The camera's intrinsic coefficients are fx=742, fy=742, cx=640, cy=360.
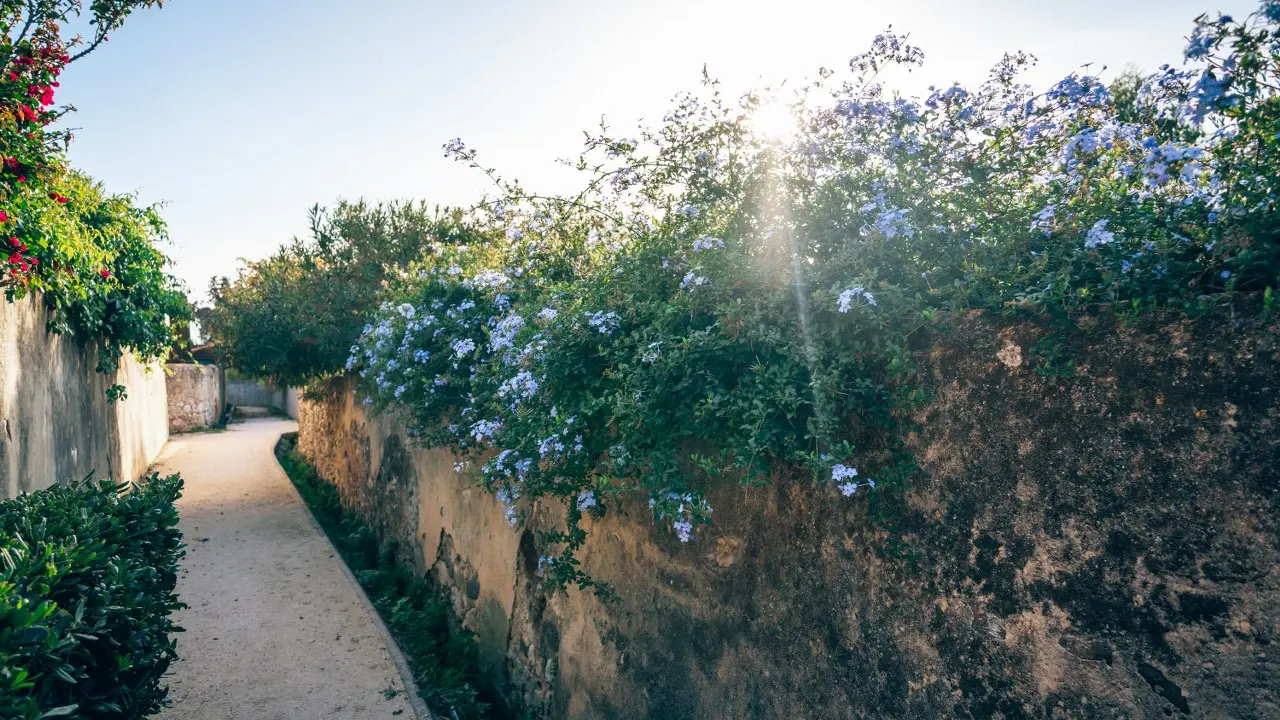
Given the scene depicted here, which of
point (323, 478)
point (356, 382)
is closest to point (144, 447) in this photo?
point (323, 478)

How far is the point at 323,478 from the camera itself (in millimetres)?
14195

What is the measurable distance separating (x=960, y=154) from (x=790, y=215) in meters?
0.71

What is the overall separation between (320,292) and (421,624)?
22.8 feet

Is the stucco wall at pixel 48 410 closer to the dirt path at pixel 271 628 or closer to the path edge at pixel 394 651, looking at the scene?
the dirt path at pixel 271 628

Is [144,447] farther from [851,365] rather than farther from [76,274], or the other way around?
[851,365]

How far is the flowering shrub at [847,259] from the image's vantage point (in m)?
2.09

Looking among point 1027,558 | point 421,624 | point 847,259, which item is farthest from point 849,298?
point 421,624

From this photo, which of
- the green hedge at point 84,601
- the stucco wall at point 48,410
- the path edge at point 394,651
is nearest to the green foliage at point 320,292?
the stucco wall at point 48,410

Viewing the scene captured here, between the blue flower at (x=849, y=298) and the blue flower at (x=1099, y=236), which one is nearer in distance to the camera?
the blue flower at (x=1099, y=236)

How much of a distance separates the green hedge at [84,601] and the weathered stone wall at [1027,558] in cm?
230

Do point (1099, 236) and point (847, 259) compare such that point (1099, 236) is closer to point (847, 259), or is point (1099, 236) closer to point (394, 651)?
point (847, 259)

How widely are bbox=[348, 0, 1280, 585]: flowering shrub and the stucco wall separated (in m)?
3.85

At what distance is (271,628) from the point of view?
654 centimetres

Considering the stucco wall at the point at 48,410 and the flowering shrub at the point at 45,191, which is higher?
the flowering shrub at the point at 45,191
